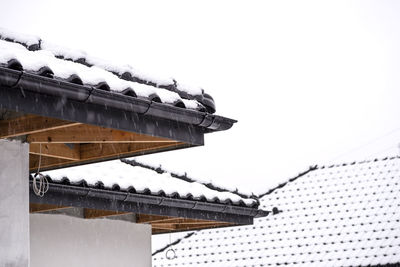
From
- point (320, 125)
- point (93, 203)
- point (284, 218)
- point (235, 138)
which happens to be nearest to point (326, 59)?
point (320, 125)

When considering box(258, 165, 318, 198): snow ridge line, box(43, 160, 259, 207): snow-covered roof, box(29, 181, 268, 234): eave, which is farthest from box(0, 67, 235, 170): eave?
box(258, 165, 318, 198): snow ridge line

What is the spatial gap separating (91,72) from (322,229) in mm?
11185

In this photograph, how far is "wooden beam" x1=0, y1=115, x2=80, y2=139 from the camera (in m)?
5.76

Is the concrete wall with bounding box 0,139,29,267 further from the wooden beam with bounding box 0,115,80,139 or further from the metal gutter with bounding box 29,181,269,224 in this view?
the metal gutter with bounding box 29,181,269,224

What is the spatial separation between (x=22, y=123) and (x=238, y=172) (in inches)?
2247

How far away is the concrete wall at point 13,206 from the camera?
5703 millimetres

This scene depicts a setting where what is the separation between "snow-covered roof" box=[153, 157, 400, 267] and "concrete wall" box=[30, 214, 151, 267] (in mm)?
5376

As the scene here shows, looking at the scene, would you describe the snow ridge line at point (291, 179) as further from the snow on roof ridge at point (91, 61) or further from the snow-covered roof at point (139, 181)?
the snow on roof ridge at point (91, 61)

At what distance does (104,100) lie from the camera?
215 inches

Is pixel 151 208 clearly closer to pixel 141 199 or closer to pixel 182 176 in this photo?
pixel 141 199

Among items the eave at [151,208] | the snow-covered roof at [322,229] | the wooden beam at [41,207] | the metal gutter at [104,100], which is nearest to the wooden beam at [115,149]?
the metal gutter at [104,100]

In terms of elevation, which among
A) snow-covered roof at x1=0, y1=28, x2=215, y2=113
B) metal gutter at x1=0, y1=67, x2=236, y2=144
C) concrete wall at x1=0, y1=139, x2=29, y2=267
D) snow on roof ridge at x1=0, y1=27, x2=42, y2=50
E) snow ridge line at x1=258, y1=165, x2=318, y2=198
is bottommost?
concrete wall at x1=0, y1=139, x2=29, y2=267

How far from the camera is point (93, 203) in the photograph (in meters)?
8.23

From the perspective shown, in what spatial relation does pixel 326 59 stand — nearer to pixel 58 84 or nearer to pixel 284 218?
pixel 284 218
